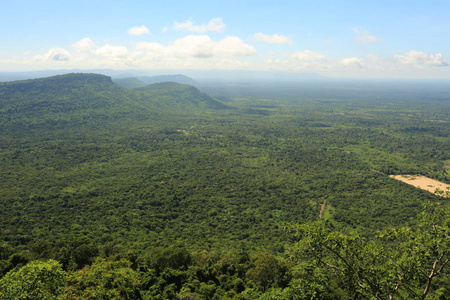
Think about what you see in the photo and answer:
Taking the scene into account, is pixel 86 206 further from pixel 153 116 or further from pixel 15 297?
pixel 153 116

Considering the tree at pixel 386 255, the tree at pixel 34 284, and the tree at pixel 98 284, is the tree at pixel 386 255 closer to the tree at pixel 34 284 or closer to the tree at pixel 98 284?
the tree at pixel 98 284

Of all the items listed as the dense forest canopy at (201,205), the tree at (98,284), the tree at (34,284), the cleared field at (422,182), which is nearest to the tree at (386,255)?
the dense forest canopy at (201,205)

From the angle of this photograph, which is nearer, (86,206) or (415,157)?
(86,206)

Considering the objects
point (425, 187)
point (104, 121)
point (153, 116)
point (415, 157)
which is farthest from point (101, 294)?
point (153, 116)

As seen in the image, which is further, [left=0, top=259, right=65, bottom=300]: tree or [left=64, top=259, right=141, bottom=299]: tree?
[left=64, top=259, right=141, bottom=299]: tree

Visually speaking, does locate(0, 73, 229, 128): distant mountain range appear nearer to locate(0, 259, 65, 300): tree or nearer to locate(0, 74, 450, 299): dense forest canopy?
locate(0, 74, 450, 299): dense forest canopy

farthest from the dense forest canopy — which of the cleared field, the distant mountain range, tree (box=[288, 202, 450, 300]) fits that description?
the cleared field
